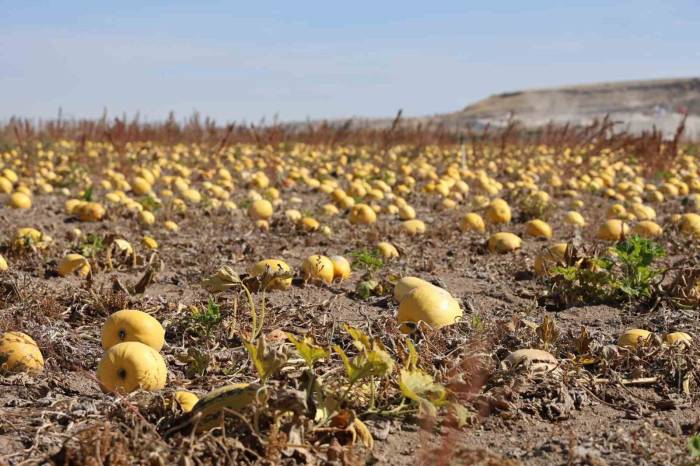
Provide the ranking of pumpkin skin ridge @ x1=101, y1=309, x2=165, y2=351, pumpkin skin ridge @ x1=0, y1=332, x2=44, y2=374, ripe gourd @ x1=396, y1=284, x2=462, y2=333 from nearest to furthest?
pumpkin skin ridge @ x1=0, y1=332, x2=44, y2=374, pumpkin skin ridge @ x1=101, y1=309, x2=165, y2=351, ripe gourd @ x1=396, y1=284, x2=462, y2=333

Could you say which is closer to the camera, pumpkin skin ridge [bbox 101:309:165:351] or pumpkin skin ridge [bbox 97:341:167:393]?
pumpkin skin ridge [bbox 97:341:167:393]

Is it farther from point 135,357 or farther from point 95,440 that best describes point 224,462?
point 135,357

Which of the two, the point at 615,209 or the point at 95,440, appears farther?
the point at 615,209

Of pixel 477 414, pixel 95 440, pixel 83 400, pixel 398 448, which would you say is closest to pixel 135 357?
pixel 83 400

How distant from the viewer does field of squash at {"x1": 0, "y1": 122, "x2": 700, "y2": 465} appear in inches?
117

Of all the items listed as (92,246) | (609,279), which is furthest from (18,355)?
(609,279)

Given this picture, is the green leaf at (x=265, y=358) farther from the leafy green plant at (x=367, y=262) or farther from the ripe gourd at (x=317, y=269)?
the leafy green plant at (x=367, y=262)

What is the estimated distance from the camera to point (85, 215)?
9227 mm

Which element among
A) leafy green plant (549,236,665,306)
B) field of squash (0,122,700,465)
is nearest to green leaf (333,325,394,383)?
field of squash (0,122,700,465)

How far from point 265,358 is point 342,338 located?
1.68m

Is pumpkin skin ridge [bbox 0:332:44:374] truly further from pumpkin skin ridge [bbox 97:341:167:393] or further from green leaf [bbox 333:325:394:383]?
green leaf [bbox 333:325:394:383]

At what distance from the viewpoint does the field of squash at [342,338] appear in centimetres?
298

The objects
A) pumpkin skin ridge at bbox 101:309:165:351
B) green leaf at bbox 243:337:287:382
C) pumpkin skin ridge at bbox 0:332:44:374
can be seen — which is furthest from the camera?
pumpkin skin ridge at bbox 101:309:165:351

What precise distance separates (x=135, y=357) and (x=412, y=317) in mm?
1652
